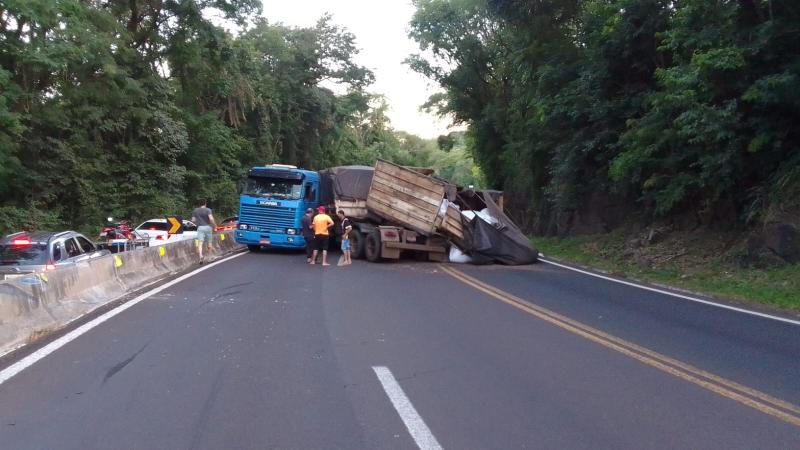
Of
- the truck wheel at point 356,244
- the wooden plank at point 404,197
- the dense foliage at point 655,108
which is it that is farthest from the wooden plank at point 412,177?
the dense foliage at point 655,108

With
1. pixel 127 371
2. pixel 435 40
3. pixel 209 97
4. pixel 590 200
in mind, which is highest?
pixel 435 40

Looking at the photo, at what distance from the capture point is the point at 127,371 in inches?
283

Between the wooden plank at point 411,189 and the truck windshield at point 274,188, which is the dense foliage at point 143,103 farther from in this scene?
the wooden plank at point 411,189

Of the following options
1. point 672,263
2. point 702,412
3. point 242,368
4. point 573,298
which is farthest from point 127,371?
point 672,263

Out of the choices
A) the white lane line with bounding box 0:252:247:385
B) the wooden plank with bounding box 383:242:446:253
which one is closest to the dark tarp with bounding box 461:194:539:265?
the wooden plank with bounding box 383:242:446:253

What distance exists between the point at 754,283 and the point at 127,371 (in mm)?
12221

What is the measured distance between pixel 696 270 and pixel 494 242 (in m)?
5.59

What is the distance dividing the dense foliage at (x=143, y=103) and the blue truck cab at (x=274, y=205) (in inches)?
287

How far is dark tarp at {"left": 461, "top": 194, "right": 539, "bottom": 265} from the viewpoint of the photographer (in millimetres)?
20000

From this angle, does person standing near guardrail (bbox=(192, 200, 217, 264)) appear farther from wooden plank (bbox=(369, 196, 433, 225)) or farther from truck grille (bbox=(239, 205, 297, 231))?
wooden plank (bbox=(369, 196, 433, 225))

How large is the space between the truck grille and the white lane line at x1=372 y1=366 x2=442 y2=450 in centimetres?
1579

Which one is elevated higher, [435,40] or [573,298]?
[435,40]

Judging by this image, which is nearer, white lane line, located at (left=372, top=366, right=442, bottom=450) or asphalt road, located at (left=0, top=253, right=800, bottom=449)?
white lane line, located at (left=372, top=366, right=442, bottom=450)

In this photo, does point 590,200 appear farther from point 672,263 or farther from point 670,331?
point 670,331
